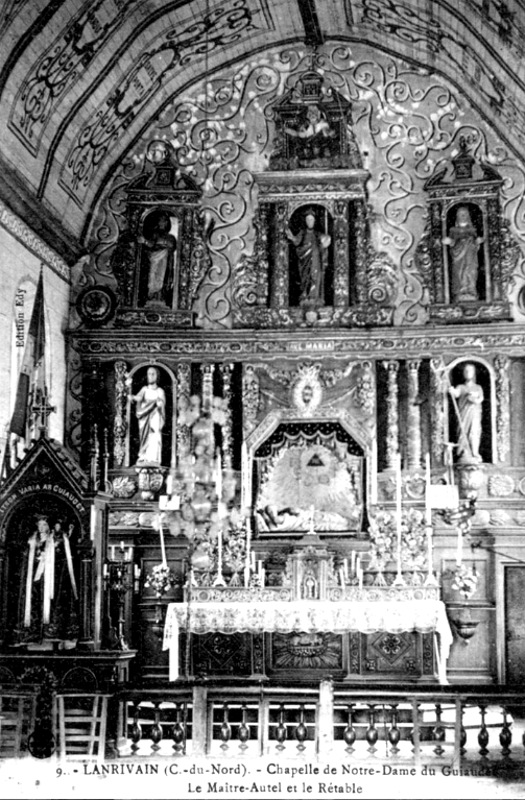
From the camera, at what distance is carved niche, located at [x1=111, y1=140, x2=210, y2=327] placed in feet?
55.3

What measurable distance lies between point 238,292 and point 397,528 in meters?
4.35

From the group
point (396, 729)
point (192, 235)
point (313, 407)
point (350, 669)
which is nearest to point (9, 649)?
point (396, 729)

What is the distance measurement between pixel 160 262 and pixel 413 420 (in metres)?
4.40

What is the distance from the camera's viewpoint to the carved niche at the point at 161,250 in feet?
55.3

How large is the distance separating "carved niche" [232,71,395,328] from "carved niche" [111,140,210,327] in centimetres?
75

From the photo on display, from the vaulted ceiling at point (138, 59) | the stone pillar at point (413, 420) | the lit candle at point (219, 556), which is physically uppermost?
the vaulted ceiling at point (138, 59)

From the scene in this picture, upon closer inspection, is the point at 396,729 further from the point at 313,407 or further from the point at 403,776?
the point at 313,407

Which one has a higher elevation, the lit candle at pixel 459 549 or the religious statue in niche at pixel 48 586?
the lit candle at pixel 459 549

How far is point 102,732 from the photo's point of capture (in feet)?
31.8

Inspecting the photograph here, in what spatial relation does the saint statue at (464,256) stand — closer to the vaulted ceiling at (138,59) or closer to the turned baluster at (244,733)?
the vaulted ceiling at (138,59)

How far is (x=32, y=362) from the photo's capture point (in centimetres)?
1473

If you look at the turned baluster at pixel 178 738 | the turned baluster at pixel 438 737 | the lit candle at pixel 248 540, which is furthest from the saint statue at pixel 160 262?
the turned baluster at pixel 438 737

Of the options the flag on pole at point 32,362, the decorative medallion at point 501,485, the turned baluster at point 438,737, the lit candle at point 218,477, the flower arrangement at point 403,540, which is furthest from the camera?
the decorative medallion at point 501,485

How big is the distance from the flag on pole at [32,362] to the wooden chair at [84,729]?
4758mm
